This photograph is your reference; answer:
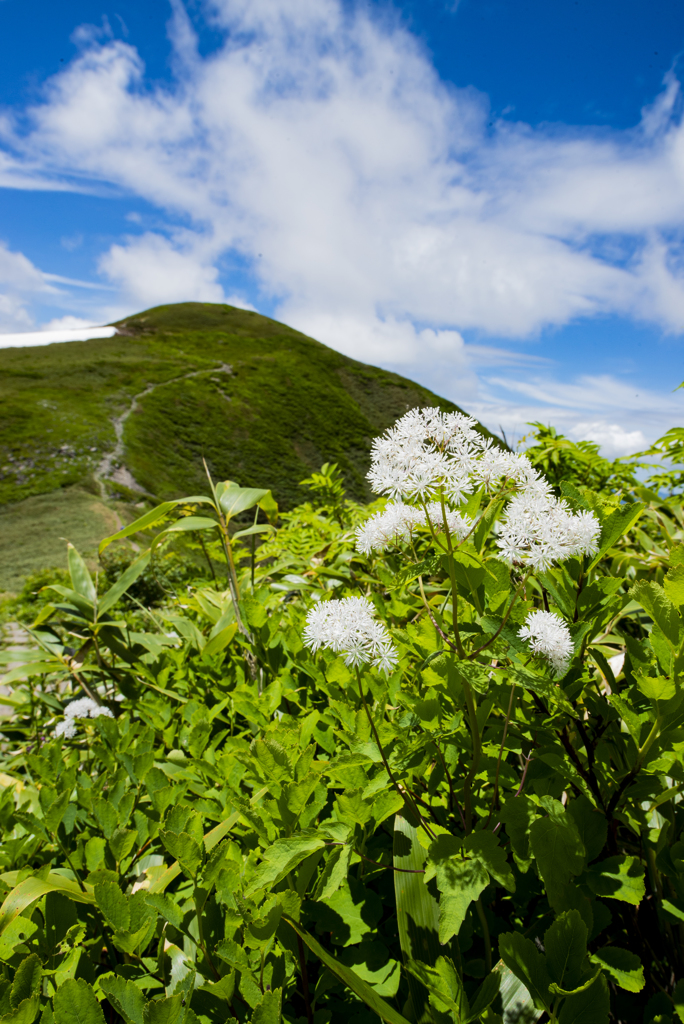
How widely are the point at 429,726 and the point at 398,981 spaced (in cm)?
35

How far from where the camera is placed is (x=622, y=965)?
0.66m

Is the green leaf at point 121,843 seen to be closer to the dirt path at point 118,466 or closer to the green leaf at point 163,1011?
the green leaf at point 163,1011

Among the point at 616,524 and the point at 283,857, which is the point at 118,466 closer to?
the point at 283,857

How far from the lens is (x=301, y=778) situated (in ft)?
2.79

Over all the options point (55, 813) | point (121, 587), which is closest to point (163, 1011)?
point (55, 813)

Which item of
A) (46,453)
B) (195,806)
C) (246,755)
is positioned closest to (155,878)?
(195,806)

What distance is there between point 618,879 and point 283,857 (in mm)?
468

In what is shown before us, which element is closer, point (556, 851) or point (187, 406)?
point (556, 851)

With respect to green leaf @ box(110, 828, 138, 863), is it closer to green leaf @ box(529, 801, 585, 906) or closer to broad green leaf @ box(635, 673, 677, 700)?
green leaf @ box(529, 801, 585, 906)

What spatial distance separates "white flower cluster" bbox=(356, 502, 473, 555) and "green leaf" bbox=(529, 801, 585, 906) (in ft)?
1.38

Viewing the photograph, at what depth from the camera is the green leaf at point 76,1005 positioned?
0.65 metres

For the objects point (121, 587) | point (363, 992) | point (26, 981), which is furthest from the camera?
point (121, 587)

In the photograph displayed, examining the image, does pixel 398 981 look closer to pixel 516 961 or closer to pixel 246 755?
pixel 516 961

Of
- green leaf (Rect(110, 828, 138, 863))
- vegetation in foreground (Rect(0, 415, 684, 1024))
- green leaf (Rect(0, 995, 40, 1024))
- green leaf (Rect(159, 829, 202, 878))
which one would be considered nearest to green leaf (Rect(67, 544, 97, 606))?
vegetation in foreground (Rect(0, 415, 684, 1024))
